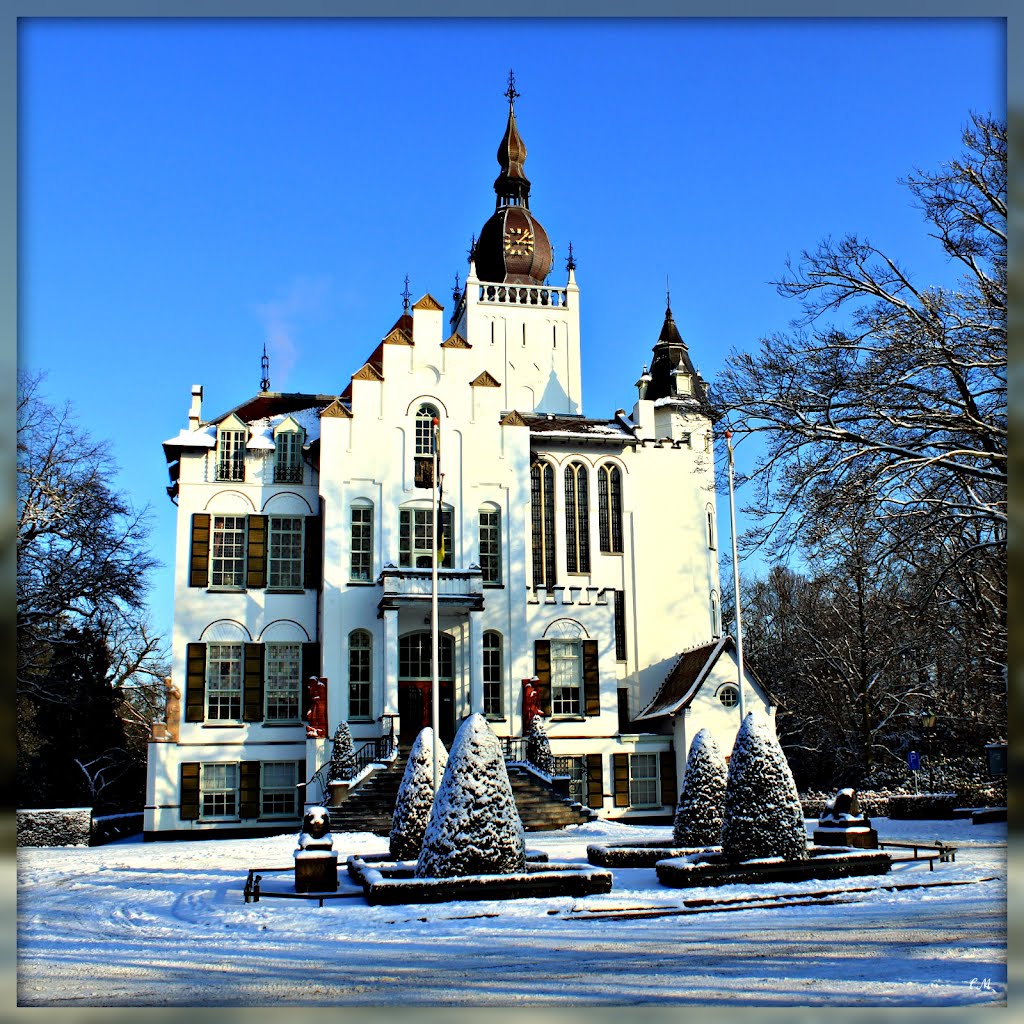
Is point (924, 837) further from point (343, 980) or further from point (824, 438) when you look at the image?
point (343, 980)

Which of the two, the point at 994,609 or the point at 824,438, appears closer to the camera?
the point at 824,438

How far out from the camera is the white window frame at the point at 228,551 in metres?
36.0

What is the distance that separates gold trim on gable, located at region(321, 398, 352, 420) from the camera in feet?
121

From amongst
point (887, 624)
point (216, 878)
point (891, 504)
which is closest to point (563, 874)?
point (216, 878)

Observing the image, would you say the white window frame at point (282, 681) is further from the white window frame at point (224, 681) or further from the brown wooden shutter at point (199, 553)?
the brown wooden shutter at point (199, 553)

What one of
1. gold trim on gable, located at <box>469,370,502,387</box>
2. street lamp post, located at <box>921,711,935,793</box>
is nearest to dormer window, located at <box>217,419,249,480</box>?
gold trim on gable, located at <box>469,370,502,387</box>

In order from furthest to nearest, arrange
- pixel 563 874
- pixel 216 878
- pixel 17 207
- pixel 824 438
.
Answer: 1. pixel 216 878
2. pixel 824 438
3. pixel 563 874
4. pixel 17 207

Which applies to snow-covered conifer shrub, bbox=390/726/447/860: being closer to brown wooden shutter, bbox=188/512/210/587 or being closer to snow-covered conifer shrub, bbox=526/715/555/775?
snow-covered conifer shrub, bbox=526/715/555/775

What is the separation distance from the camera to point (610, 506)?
4012 centimetres

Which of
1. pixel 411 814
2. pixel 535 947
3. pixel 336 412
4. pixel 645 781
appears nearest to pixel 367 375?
pixel 336 412

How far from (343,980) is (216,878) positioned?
440 inches

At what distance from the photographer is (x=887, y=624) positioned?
30250mm

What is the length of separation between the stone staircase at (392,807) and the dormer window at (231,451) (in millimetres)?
11402

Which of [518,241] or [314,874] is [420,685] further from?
[518,241]
